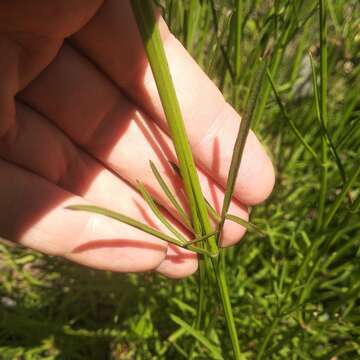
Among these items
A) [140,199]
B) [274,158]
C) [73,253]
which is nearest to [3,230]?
[73,253]

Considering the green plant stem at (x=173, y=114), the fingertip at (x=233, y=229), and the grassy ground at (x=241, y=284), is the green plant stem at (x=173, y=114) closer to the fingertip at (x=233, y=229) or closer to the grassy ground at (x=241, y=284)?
the fingertip at (x=233, y=229)

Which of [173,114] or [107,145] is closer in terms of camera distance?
A: [173,114]

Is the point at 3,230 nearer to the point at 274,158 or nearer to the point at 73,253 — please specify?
the point at 73,253

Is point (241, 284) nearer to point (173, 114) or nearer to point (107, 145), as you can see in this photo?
point (107, 145)

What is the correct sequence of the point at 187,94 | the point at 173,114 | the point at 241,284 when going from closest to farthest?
1. the point at 173,114
2. the point at 187,94
3. the point at 241,284

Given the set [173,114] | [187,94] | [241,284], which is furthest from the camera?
[241,284]

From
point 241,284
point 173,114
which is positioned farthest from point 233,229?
point 173,114

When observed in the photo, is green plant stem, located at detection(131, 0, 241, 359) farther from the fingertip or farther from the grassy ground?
the grassy ground
